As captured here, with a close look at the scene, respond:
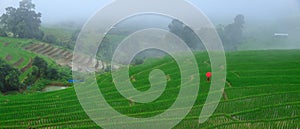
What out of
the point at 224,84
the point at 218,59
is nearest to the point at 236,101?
the point at 224,84

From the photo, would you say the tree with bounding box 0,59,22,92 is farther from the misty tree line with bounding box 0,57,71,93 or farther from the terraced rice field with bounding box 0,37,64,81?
the terraced rice field with bounding box 0,37,64,81

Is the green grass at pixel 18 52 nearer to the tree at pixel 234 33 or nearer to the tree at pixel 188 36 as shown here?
the tree at pixel 188 36

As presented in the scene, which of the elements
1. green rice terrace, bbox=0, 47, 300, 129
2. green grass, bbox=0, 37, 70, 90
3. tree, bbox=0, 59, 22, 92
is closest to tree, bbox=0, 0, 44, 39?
green grass, bbox=0, 37, 70, 90

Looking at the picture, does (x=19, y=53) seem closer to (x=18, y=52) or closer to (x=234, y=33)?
(x=18, y=52)

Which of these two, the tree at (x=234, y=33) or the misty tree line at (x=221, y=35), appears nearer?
the misty tree line at (x=221, y=35)

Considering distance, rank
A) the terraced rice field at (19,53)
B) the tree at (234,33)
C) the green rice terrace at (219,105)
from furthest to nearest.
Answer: the tree at (234,33) < the terraced rice field at (19,53) < the green rice terrace at (219,105)

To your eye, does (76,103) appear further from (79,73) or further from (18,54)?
(18,54)

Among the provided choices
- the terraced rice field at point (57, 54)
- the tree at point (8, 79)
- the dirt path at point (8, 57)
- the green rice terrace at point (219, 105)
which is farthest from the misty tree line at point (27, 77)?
the terraced rice field at point (57, 54)
